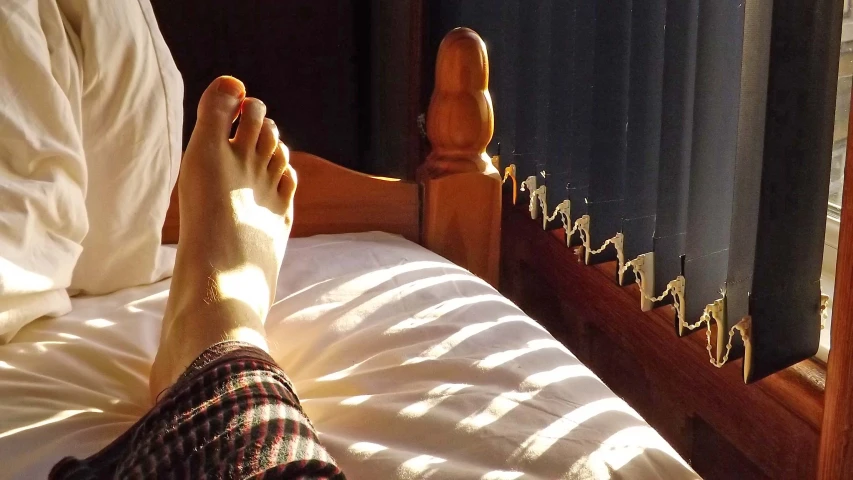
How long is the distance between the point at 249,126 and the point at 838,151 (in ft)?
2.15

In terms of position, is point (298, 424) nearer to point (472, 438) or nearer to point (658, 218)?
point (472, 438)

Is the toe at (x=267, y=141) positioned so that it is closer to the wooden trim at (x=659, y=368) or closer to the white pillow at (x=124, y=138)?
the white pillow at (x=124, y=138)

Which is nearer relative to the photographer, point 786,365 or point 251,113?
point 786,365

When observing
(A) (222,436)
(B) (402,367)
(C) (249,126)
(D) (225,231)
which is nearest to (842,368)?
Answer: (B) (402,367)

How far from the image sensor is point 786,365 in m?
0.72

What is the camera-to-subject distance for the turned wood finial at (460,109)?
3.44ft

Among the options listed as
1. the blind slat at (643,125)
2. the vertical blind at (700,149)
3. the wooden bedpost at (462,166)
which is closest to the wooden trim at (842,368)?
the vertical blind at (700,149)

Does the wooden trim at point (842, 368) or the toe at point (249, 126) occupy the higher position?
the toe at point (249, 126)

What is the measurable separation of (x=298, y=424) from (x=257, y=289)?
30 centimetres

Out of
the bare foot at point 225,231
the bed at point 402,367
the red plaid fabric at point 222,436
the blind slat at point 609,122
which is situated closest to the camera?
the red plaid fabric at point 222,436

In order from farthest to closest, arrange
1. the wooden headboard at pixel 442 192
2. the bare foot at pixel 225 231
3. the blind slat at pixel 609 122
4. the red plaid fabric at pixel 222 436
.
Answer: the wooden headboard at pixel 442 192 → the blind slat at pixel 609 122 → the bare foot at pixel 225 231 → the red plaid fabric at pixel 222 436

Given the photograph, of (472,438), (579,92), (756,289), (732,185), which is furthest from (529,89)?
(472,438)

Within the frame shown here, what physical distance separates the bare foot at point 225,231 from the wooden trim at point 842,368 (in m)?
0.45

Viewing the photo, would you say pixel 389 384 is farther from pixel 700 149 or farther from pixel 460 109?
pixel 460 109
